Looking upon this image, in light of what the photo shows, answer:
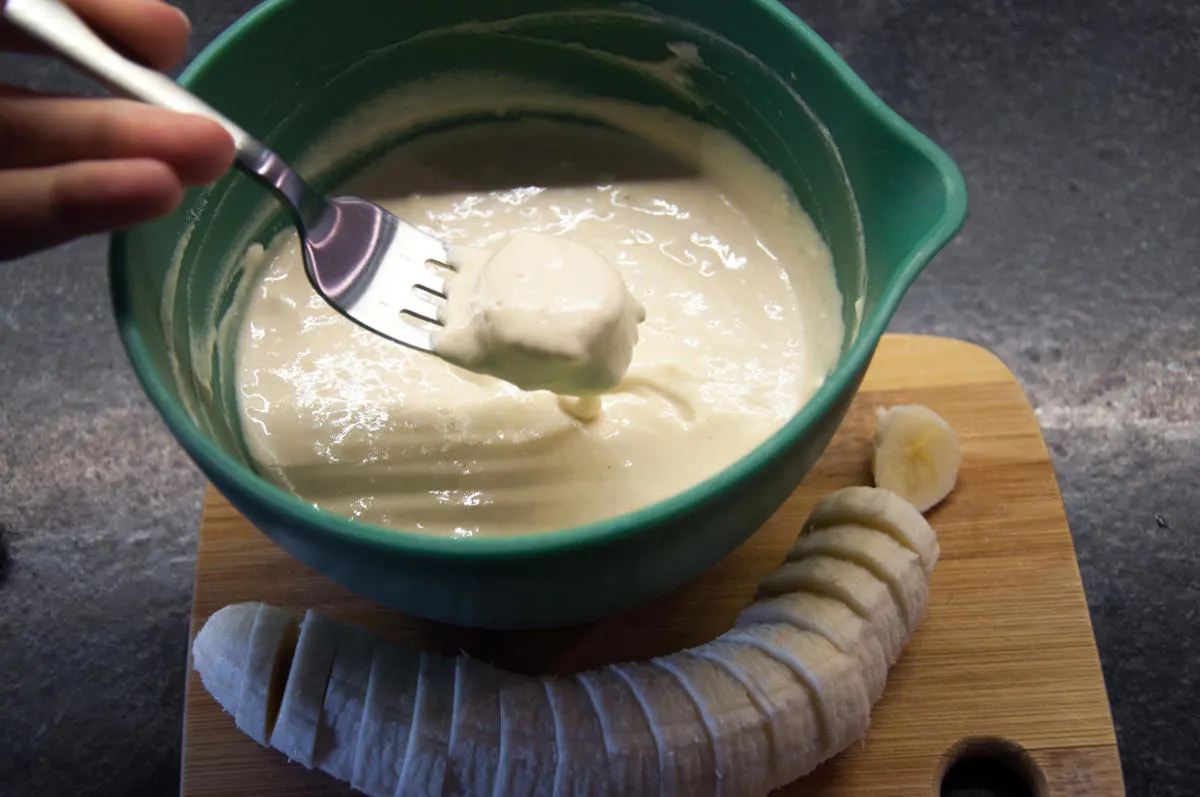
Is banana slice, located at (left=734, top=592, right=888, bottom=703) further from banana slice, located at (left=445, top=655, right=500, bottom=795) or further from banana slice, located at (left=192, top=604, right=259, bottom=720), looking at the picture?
banana slice, located at (left=192, top=604, right=259, bottom=720)

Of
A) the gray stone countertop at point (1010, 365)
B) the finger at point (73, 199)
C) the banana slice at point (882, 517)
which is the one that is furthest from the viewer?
the gray stone countertop at point (1010, 365)

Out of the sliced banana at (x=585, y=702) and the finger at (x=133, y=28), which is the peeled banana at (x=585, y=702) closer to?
the sliced banana at (x=585, y=702)

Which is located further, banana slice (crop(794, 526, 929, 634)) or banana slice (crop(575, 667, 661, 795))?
banana slice (crop(794, 526, 929, 634))

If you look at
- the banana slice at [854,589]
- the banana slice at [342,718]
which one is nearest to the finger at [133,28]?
the banana slice at [342,718]

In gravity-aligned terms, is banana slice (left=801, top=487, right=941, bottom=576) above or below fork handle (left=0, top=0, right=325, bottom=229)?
below

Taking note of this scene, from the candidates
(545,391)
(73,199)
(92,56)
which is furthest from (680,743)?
(92,56)

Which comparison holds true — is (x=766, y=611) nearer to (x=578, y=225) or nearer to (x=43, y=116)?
(x=578, y=225)

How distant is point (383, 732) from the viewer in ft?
3.46

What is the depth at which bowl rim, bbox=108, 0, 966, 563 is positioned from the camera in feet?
2.79

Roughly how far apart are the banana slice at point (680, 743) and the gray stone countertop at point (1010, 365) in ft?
2.07


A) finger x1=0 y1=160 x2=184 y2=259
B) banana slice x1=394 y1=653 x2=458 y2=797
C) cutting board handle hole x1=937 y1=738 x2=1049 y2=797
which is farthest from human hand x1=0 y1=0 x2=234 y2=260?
cutting board handle hole x1=937 y1=738 x2=1049 y2=797

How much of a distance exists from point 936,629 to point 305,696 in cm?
73

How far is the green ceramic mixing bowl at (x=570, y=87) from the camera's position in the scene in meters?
0.89

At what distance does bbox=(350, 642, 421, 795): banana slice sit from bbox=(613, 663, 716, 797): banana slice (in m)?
0.25
